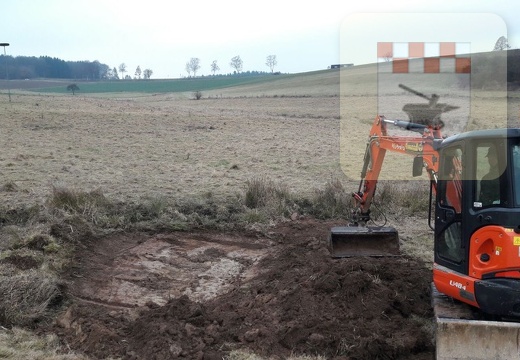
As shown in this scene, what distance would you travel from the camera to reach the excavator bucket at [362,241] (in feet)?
27.2

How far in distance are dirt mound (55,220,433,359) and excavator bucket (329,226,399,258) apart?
0.74 ft

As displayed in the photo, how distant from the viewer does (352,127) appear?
2855cm

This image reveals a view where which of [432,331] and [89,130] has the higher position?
[89,130]

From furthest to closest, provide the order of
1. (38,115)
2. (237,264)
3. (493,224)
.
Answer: (38,115), (237,264), (493,224)

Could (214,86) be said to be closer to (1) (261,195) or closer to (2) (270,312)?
(1) (261,195)

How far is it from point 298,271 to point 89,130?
60.4ft

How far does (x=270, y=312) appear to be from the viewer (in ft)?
21.7

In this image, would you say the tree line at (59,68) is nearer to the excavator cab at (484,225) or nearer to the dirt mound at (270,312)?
the dirt mound at (270,312)

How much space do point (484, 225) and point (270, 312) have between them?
109 inches

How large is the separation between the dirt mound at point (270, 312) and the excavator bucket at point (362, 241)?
224mm

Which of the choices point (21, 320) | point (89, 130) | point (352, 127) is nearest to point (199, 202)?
point (21, 320)

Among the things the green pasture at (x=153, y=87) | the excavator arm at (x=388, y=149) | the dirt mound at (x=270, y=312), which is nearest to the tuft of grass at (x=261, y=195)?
the dirt mound at (x=270, y=312)

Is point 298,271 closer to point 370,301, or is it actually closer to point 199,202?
point 370,301

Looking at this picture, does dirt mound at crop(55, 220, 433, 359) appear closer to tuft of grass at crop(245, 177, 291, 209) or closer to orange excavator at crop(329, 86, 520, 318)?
orange excavator at crop(329, 86, 520, 318)
